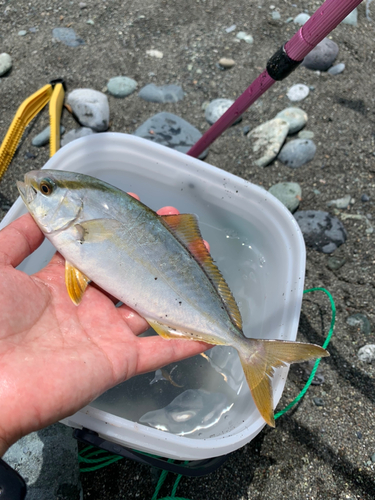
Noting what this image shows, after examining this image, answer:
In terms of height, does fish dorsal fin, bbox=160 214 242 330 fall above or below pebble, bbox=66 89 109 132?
above

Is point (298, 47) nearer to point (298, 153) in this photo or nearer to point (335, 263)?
point (298, 153)

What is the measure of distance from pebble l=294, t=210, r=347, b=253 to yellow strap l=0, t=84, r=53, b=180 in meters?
2.76

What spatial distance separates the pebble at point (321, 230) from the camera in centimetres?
318

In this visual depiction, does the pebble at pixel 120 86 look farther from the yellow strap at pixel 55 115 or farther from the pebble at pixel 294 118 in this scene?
the pebble at pixel 294 118

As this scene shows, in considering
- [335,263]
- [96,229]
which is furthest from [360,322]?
[96,229]

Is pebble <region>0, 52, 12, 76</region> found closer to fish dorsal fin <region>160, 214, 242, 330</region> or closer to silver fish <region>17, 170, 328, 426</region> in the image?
silver fish <region>17, 170, 328, 426</region>

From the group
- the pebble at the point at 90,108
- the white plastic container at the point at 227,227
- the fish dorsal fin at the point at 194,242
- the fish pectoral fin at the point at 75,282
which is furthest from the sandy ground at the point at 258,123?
the fish pectoral fin at the point at 75,282

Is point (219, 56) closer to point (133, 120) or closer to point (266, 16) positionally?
point (266, 16)

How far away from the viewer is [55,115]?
3.46m

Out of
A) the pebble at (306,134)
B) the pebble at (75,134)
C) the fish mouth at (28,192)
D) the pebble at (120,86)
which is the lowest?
the pebble at (75,134)

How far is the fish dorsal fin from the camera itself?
6.98 feet

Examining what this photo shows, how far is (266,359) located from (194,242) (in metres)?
0.78

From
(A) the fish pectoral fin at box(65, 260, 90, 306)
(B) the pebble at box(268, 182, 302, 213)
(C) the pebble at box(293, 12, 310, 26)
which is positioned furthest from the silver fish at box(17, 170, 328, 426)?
(C) the pebble at box(293, 12, 310, 26)

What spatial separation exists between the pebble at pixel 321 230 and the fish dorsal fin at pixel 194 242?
4.64ft
